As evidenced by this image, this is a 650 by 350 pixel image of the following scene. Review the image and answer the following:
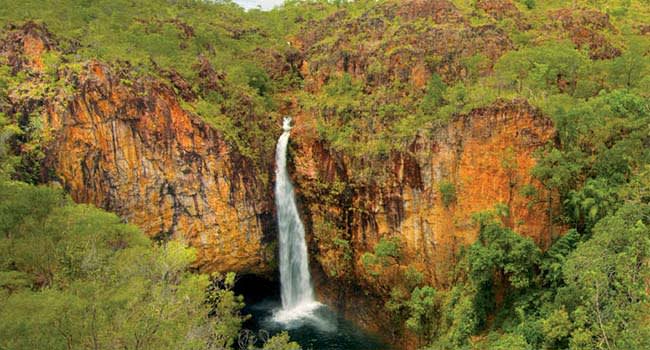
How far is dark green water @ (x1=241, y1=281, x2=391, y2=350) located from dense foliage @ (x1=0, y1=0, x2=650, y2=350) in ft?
4.19

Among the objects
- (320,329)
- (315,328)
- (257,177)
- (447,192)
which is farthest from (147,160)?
(447,192)

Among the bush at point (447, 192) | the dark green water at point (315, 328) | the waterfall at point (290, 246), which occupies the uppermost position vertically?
the bush at point (447, 192)

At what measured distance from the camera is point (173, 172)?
2080 centimetres

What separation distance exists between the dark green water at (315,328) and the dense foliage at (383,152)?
128cm

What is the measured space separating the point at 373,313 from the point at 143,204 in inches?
412

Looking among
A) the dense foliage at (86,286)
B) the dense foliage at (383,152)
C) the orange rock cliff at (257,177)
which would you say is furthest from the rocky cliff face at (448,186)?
the dense foliage at (86,286)

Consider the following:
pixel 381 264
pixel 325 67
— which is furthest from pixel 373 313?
pixel 325 67

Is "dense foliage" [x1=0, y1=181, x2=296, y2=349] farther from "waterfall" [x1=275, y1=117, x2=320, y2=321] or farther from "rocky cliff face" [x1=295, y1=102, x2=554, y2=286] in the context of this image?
"rocky cliff face" [x1=295, y1=102, x2=554, y2=286]

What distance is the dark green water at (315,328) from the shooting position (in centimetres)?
1942

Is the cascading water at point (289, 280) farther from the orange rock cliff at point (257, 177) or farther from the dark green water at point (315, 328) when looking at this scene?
the orange rock cliff at point (257, 177)

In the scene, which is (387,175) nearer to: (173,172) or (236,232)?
(236,232)

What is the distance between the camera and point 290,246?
23.1 metres

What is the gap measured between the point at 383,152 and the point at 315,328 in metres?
7.69

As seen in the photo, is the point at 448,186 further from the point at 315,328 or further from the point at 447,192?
the point at 315,328
